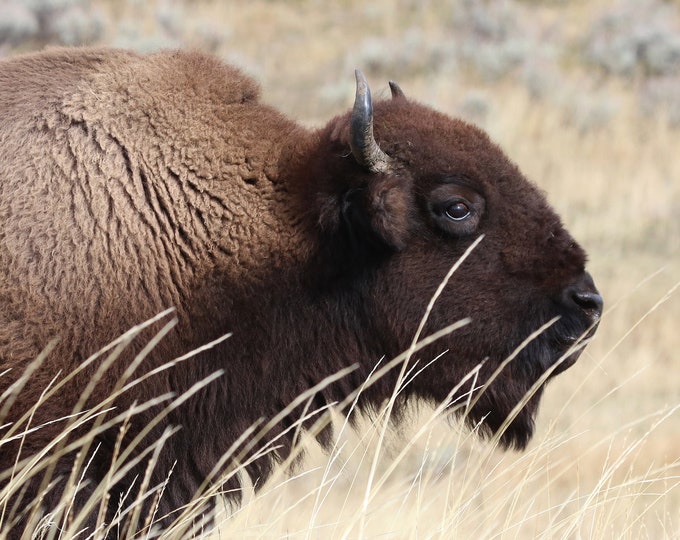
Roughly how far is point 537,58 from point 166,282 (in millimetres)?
15728

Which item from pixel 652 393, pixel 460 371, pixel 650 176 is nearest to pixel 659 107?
pixel 650 176

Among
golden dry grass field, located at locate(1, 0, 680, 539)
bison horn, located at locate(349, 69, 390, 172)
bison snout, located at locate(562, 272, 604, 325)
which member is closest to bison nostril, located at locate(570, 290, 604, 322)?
bison snout, located at locate(562, 272, 604, 325)

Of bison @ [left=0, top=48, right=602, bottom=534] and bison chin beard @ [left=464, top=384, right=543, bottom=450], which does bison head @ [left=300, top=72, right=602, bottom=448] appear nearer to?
bison @ [left=0, top=48, right=602, bottom=534]

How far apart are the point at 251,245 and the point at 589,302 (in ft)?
4.00

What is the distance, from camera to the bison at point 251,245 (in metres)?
3.35

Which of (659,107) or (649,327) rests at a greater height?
(659,107)

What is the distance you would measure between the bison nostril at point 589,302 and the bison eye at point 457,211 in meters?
0.47

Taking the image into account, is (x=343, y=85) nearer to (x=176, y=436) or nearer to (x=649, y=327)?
(x=649, y=327)

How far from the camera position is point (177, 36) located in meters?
18.6

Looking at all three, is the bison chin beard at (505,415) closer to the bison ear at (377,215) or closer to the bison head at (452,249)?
the bison head at (452,249)

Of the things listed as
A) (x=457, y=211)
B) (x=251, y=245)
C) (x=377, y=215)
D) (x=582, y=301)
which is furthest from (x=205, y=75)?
(x=582, y=301)

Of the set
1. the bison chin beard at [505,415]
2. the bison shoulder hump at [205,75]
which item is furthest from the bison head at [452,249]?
the bison shoulder hump at [205,75]

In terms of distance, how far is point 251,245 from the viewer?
355 centimetres

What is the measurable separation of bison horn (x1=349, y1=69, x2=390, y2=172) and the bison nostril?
815 mm
